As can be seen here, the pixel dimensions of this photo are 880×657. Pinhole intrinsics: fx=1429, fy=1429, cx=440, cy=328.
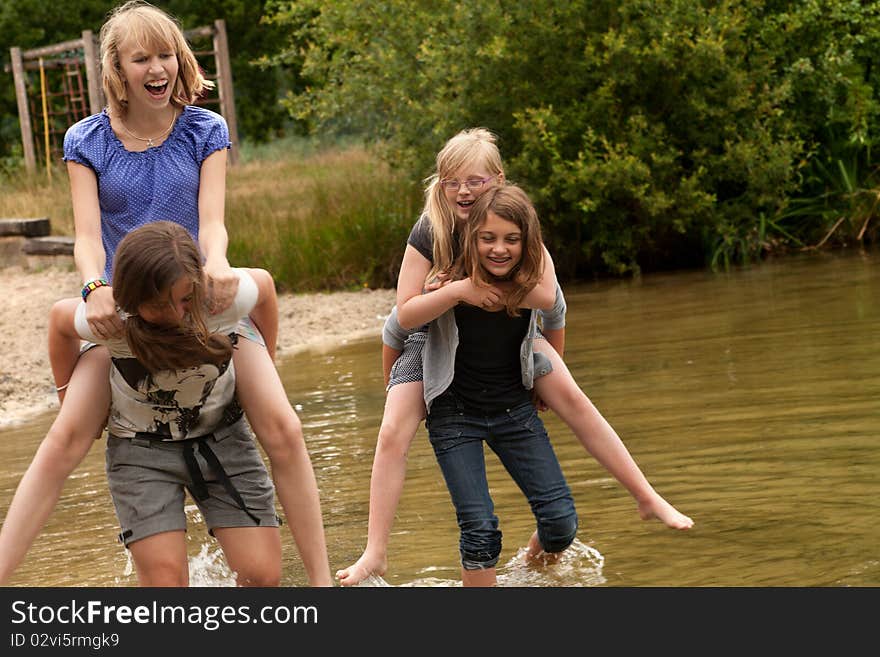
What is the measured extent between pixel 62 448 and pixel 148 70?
1216mm

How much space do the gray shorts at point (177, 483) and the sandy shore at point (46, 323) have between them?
5233 mm

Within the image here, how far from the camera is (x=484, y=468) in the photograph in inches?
187

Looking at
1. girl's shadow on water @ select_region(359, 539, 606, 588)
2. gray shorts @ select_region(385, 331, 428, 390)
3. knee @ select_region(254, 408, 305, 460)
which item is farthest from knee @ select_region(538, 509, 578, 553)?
knee @ select_region(254, 408, 305, 460)


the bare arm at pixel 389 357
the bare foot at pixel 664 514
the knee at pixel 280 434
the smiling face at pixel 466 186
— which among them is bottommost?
the bare foot at pixel 664 514

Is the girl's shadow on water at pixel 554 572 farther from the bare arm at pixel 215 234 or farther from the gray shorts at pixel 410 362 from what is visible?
the bare arm at pixel 215 234

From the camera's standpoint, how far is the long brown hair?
410 centimetres

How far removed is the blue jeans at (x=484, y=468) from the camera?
4.64m

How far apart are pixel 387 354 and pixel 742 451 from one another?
2.24 m

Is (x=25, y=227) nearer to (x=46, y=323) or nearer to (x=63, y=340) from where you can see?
(x=46, y=323)

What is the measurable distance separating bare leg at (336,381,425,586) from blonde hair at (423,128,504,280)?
447mm

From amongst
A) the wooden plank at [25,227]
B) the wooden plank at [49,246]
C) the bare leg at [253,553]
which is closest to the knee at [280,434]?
the bare leg at [253,553]

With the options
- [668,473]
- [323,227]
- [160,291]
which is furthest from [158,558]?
[323,227]

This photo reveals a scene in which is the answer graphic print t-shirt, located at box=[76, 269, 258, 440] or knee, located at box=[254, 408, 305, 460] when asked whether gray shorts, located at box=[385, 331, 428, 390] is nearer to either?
knee, located at box=[254, 408, 305, 460]
